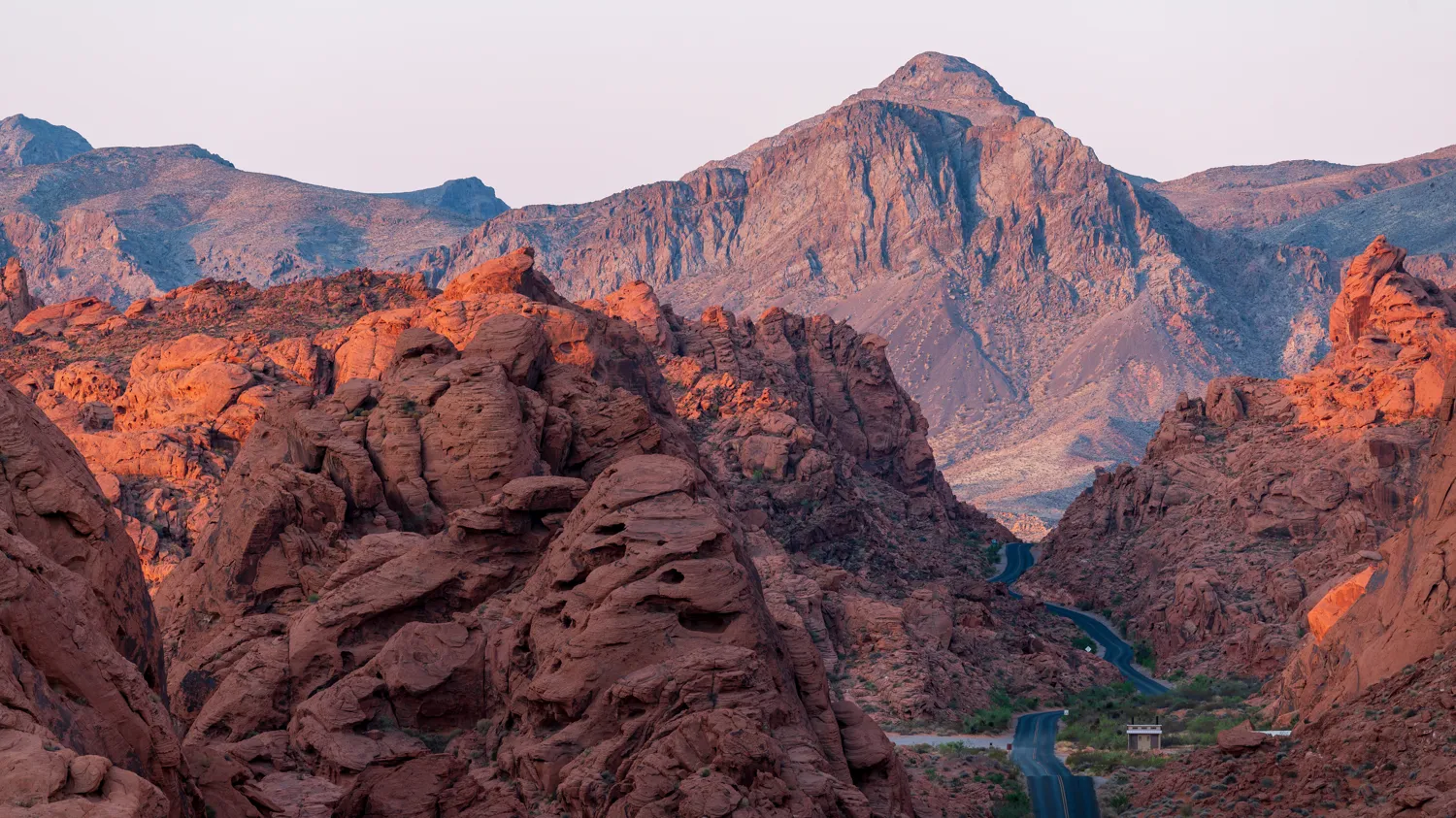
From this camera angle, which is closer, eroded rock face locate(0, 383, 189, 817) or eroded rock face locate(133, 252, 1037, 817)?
eroded rock face locate(0, 383, 189, 817)

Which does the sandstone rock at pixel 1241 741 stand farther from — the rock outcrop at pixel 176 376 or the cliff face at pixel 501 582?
the rock outcrop at pixel 176 376

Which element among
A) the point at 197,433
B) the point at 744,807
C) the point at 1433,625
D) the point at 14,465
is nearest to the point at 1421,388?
the point at 1433,625

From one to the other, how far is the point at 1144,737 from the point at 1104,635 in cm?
4131

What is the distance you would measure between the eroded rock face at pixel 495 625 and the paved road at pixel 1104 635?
73.9 ft

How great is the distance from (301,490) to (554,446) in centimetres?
785

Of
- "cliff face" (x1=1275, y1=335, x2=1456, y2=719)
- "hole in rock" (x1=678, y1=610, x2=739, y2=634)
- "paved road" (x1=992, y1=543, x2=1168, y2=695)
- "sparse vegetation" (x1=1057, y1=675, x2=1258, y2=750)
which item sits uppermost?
"hole in rock" (x1=678, y1=610, x2=739, y2=634)

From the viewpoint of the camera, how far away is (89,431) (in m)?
78.0

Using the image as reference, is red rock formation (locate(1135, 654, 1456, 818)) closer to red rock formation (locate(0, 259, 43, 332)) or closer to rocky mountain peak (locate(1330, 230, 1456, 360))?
rocky mountain peak (locate(1330, 230, 1456, 360))

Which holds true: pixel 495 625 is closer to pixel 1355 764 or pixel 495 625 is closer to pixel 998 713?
pixel 1355 764

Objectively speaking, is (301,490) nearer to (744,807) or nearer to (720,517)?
(720,517)

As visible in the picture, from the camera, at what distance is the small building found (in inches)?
2331

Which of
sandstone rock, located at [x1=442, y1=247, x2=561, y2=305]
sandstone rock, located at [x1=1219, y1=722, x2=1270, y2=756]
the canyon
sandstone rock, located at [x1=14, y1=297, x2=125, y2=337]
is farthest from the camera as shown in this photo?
sandstone rock, located at [x1=14, y1=297, x2=125, y2=337]

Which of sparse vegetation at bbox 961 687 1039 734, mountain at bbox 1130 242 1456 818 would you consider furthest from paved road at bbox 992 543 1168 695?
sparse vegetation at bbox 961 687 1039 734

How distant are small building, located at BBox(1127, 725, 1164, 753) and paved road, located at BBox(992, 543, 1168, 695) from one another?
21992 mm
